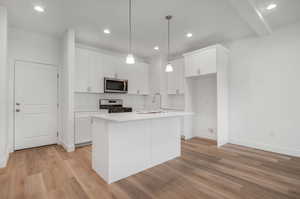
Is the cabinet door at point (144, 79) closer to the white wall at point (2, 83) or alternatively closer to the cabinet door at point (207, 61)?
the cabinet door at point (207, 61)

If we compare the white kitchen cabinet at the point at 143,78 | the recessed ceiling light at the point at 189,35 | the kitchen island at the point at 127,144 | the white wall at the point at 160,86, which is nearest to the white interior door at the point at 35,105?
the kitchen island at the point at 127,144

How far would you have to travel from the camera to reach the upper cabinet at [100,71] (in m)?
3.93

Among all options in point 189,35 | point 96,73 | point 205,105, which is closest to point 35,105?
point 96,73

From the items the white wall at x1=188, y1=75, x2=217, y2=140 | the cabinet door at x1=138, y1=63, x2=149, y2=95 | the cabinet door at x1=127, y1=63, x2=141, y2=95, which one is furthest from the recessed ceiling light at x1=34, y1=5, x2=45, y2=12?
the white wall at x1=188, y1=75, x2=217, y2=140

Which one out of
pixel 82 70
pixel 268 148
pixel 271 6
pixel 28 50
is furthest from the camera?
pixel 82 70

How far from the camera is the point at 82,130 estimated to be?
3689 millimetres

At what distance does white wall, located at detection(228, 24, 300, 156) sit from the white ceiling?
40cm

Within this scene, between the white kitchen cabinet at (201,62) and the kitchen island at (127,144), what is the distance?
1.99 metres

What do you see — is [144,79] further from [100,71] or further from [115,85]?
[100,71]

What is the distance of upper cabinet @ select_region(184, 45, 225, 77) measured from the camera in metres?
3.69

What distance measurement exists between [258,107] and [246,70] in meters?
0.98

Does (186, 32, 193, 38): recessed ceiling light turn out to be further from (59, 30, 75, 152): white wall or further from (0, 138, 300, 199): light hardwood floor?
(0, 138, 300, 199): light hardwood floor

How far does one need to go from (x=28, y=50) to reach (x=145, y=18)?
2991mm

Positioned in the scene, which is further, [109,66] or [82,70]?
[109,66]
